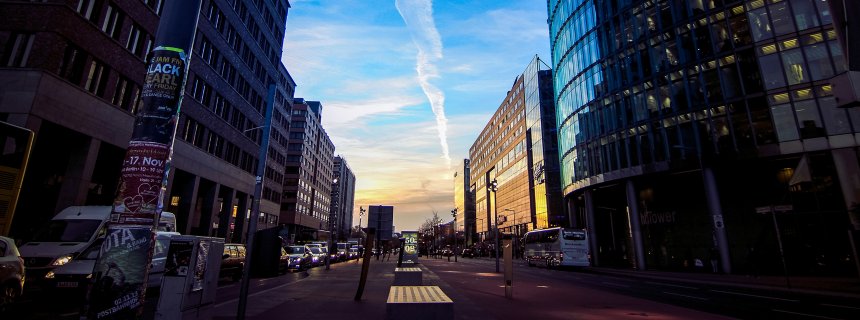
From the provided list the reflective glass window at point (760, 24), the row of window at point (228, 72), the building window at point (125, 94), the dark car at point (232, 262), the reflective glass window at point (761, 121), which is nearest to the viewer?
the dark car at point (232, 262)

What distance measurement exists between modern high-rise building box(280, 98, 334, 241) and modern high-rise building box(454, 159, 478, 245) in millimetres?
48438

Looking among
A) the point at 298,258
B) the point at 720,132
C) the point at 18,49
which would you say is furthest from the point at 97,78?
the point at 720,132

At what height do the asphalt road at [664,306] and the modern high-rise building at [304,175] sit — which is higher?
the modern high-rise building at [304,175]

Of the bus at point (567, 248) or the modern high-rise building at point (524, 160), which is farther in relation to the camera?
Result: the modern high-rise building at point (524, 160)

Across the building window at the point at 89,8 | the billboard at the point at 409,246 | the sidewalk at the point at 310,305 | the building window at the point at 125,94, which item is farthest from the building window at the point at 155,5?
the billboard at the point at 409,246

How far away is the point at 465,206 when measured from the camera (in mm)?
140125

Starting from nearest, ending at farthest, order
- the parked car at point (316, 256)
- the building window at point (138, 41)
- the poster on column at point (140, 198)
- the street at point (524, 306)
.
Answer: the poster on column at point (140, 198) → the street at point (524, 306) → the building window at point (138, 41) → the parked car at point (316, 256)

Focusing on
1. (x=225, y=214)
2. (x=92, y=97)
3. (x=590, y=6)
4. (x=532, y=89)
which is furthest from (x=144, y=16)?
(x=532, y=89)

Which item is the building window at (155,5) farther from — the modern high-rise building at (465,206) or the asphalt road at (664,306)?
the modern high-rise building at (465,206)

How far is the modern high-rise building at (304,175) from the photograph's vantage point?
300 ft

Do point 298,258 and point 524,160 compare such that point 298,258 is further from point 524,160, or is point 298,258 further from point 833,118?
point 524,160

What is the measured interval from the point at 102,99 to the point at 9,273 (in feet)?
60.7

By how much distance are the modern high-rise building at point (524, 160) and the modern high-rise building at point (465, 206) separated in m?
20.6

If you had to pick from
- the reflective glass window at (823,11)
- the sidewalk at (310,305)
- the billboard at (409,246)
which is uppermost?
the reflective glass window at (823,11)
